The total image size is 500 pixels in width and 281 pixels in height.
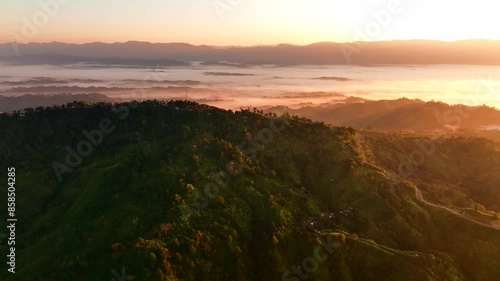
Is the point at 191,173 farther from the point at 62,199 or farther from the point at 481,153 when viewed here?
the point at 481,153

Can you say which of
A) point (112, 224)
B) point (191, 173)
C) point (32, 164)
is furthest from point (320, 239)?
point (32, 164)

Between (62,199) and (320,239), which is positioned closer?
(320,239)

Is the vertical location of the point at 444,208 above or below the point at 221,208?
below

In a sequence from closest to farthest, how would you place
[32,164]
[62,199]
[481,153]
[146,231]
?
[146,231] < [62,199] < [32,164] < [481,153]

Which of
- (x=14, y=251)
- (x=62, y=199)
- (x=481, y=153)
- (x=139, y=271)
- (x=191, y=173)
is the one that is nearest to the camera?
(x=139, y=271)

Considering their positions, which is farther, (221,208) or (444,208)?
(444,208)

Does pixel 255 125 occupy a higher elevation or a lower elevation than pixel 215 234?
higher

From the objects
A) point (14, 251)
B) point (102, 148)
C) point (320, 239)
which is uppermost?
point (102, 148)

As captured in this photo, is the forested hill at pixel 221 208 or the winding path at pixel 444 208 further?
the winding path at pixel 444 208
